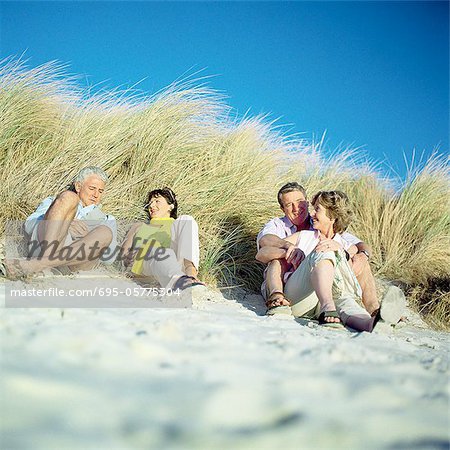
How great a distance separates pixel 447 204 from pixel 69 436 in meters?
5.49

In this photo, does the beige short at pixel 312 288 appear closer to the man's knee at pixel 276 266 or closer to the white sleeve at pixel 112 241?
the man's knee at pixel 276 266

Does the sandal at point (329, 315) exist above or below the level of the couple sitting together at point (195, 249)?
below

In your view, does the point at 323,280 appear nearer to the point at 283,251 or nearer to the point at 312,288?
the point at 312,288

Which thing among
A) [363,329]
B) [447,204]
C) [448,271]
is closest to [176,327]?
[363,329]

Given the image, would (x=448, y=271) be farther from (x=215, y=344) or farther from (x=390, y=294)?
(x=215, y=344)

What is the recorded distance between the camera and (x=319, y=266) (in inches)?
120

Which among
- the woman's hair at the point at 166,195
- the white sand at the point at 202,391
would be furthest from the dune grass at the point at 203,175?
the white sand at the point at 202,391

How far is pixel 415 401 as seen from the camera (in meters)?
1.24

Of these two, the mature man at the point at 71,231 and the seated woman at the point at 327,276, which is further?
the mature man at the point at 71,231

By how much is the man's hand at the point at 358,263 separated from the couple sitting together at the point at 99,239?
42.8 inches

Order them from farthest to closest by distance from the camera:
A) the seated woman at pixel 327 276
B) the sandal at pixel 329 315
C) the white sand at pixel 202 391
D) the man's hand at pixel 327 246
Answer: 1. the man's hand at pixel 327 246
2. the seated woman at pixel 327 276
3. the sandal at pixel 329 315
4. the white sand at pixel 202 391

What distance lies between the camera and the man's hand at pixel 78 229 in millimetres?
3557

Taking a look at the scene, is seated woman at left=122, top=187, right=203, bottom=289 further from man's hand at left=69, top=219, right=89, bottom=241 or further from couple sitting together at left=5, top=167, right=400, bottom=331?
man's hand at left=69, top=219, right=89, bottom=241

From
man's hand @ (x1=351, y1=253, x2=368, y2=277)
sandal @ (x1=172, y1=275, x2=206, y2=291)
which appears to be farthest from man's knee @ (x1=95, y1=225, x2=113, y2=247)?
man's hand @ (x1=351, y1=253, x2=368, y2=277)
